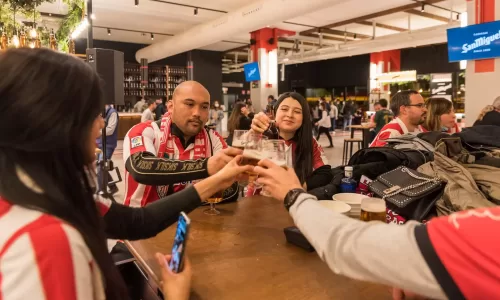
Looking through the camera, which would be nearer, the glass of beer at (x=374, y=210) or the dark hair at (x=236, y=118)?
the glass of beer at (x=374, y=210)

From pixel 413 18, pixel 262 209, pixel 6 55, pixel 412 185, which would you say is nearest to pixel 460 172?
pixel 412 185

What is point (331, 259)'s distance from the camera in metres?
0.81

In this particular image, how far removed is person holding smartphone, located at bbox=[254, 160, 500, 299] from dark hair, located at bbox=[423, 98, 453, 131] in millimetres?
3849

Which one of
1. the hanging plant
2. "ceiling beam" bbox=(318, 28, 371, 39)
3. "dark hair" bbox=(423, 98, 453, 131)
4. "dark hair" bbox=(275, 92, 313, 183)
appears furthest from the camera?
"ceiling beam" bbox=(318, 28, 371, 39)

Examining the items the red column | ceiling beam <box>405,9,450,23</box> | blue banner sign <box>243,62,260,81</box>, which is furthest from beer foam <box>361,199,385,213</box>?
the red column

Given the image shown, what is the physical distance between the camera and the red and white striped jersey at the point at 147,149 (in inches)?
82.8

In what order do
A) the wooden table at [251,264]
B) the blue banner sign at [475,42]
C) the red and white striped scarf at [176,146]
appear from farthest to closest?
the blue banner sign at [475,42]
the red and white striped scarf at [176,146]
the wooden table at [251,264]

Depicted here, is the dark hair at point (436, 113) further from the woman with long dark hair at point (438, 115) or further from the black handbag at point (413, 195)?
the black handbag at point (413, 195)

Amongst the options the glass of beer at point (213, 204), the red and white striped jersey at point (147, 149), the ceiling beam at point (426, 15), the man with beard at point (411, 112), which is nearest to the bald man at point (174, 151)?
the red and white striped jersey at point (147, 149)

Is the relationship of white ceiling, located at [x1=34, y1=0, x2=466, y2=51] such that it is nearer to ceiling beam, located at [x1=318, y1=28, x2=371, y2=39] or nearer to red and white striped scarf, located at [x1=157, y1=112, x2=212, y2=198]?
ceiling beam, located at [x1=318, y1=28, x2=371, y2=39]

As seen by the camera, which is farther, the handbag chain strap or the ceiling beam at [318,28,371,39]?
the ceiling beam at [318,28,371,39]

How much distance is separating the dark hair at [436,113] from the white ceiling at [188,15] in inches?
189

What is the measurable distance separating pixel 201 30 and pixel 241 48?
187 inches

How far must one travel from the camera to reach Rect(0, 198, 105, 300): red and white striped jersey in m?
0.65
